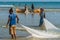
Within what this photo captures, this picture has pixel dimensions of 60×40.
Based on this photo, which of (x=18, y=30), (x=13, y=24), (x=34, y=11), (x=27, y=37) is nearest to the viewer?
(x=13, y=24)

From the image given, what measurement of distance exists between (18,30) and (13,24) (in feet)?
15.5

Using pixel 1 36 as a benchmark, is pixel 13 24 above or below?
above

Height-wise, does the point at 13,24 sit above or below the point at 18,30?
above

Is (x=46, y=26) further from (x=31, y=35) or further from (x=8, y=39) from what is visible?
(x=8, y=39)

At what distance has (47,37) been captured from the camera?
1666 centimetres

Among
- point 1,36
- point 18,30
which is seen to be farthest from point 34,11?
point 1,36

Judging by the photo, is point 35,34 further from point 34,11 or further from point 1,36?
point 34,11

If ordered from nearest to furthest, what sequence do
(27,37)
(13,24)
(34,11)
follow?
(13,24) < (27,37) < (34,11)

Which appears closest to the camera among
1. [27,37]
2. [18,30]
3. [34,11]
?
[27,37]

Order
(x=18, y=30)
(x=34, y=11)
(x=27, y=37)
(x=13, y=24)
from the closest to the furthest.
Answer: (x=13, y=24)
(x=27, y=37)
(x=18, y=30)
(x=34, y=11)

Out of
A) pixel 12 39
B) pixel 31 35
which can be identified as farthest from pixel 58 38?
pixel 12 39

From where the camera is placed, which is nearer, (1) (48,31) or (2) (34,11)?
(1) (48,31)

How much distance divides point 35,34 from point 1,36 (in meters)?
2.41

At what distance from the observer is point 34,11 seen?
148 ft
